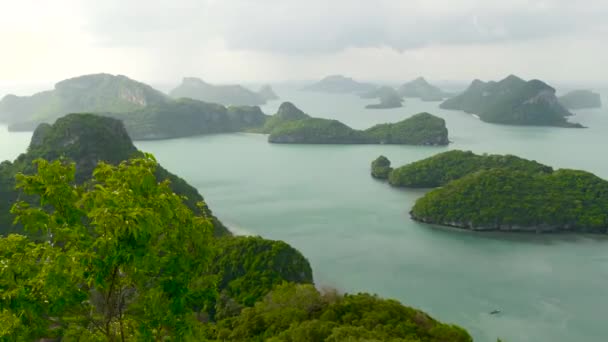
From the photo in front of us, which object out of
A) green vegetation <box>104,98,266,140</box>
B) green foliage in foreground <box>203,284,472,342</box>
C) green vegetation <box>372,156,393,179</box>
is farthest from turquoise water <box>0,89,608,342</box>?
green vegetation <box>104,98,266,140</box>

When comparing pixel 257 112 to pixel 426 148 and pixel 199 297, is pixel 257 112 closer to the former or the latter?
pixel 426 148

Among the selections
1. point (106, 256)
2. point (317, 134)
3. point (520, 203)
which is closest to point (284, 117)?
point (317, 134)

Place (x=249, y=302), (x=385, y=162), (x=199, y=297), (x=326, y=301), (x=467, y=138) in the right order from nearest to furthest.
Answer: (x=199, y=297)
(x=326, y=301)
(x=249, y=302)
(x=385, y=162)
(x=467, y=138)

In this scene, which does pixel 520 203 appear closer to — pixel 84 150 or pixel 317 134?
pixel 84 150

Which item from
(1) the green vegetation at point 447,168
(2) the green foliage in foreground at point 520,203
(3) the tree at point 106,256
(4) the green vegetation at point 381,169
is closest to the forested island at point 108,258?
(3) the tree at point 106,256

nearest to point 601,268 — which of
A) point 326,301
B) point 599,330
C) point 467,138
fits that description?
point 599,330

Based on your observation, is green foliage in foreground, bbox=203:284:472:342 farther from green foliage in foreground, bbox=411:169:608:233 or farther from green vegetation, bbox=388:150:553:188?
green vegetation, bbox=388:150:553:188
